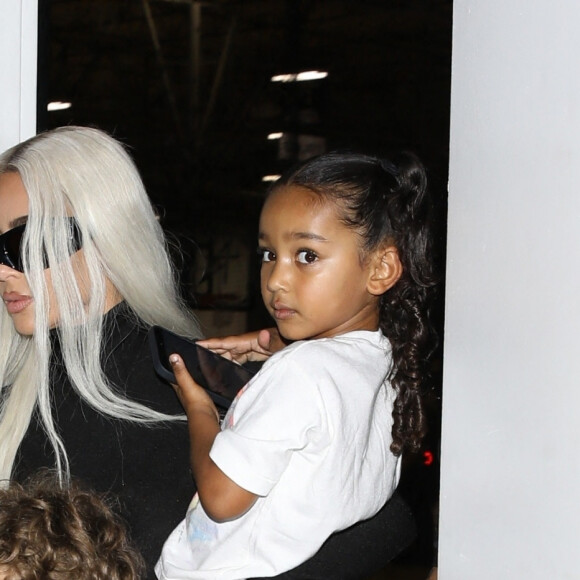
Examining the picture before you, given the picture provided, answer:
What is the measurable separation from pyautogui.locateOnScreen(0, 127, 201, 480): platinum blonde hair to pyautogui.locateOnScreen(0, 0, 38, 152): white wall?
0.75ft

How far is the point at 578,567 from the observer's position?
0.90 m

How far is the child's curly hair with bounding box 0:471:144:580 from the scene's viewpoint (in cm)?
113

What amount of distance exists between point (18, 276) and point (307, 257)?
51 centimetres

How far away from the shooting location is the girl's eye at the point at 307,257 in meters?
1.27

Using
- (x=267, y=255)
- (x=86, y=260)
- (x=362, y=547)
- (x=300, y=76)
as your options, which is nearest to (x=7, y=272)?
(x=86, y=260)

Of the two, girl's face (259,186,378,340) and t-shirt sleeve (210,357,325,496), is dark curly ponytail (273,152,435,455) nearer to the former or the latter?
girl's face (259,186,378,340)

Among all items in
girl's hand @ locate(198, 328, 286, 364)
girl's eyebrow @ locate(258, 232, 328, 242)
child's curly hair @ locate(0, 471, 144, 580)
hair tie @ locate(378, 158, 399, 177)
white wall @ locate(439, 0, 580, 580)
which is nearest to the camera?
white wall @ locate(439, 0, 580, 580)

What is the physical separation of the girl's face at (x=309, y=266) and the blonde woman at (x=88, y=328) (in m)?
0.35

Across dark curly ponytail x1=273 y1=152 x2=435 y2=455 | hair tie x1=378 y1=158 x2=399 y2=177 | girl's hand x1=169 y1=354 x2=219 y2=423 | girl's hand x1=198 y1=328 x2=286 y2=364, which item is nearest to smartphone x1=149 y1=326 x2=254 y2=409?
girl's hand x1=169 y1=354 x2=219 y2=423

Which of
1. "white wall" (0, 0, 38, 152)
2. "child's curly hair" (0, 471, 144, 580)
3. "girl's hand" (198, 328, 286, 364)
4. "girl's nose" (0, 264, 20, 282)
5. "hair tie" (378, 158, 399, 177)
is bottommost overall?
"child's curly hair" (0, 471, 144, 580)

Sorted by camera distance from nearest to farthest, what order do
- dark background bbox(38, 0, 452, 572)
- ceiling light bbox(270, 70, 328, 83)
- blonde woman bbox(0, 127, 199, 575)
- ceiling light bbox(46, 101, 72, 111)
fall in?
blonde woman bbox(0, 127, 199, 575) < dark background bbox(38, 0, 452, 572) < ceiling light bbox(46, 101, 72, 111) < ceiling light bbox(270, 70, 328, 83)

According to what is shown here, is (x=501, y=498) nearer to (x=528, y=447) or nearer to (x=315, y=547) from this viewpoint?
(x=528, y=447)

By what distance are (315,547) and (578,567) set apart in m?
0.41

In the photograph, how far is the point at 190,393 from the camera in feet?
4.44
